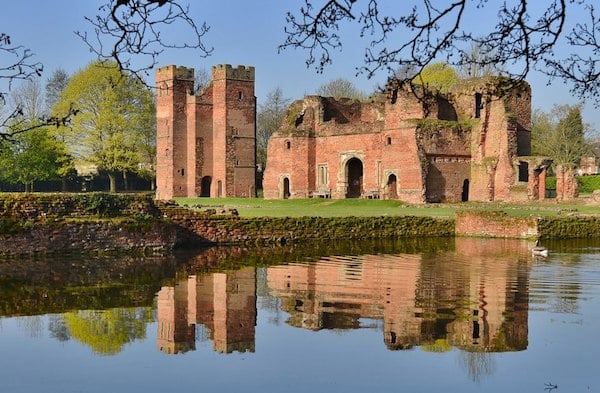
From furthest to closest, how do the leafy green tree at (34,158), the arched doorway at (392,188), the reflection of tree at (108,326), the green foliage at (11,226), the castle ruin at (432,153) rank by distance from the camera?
the leafy green tree at (34,158), the arched doorway at (392,188), the castle ruin at (432,153), the green foliage at (11,226), the reflection of tree at (108,326)

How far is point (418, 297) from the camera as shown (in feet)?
43.1

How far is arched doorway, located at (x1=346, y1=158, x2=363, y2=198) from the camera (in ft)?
159

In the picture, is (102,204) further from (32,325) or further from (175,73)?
(175,73)

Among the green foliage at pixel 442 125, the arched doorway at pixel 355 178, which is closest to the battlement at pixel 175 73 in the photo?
the arched doorway at pixel 355 178

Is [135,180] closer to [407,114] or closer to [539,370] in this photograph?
[407,114]

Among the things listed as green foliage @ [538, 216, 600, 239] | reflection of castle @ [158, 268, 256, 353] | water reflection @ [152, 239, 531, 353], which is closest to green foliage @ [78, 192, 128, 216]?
water reflection @ [152, 239, 531, 353]

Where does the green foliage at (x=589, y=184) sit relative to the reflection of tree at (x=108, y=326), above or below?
above

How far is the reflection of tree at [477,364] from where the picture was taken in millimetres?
8409

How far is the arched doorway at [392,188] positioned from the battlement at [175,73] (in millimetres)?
15410

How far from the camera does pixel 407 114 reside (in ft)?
140

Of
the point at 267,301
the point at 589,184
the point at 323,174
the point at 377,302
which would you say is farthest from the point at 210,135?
the point at 377,302

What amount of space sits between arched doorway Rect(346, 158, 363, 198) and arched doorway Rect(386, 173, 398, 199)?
415 cm

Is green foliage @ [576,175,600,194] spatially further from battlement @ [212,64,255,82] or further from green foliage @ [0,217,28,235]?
green foliage @ [0,217,28,235]

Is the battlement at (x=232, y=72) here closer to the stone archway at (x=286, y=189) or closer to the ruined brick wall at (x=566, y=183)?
the stone archway at (x=286, y=189)
